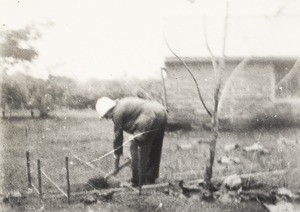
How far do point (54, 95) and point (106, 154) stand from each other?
56 centimetres

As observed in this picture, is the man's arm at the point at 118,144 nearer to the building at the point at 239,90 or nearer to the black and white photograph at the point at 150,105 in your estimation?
the black and white photograph at the point at 150,105

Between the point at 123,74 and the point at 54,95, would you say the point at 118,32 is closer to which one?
the point at 123,74

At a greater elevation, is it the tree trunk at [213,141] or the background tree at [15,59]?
the background tree at [15,59]

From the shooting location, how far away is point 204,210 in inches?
131

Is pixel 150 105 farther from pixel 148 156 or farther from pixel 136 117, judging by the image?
pixel 148 156

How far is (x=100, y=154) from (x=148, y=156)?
353mm

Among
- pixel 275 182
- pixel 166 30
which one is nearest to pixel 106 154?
pixel 166 30

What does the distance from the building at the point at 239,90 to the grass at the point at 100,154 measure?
12cm

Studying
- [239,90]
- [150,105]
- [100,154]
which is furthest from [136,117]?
[239,90]

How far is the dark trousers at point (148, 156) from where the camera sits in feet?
11.4

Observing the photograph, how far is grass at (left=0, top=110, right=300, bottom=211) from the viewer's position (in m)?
3.36

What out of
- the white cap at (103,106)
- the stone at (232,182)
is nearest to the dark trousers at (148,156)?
the white cap at (103,106)

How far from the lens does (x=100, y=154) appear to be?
135 inches

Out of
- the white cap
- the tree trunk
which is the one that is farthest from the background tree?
the tree trunk
